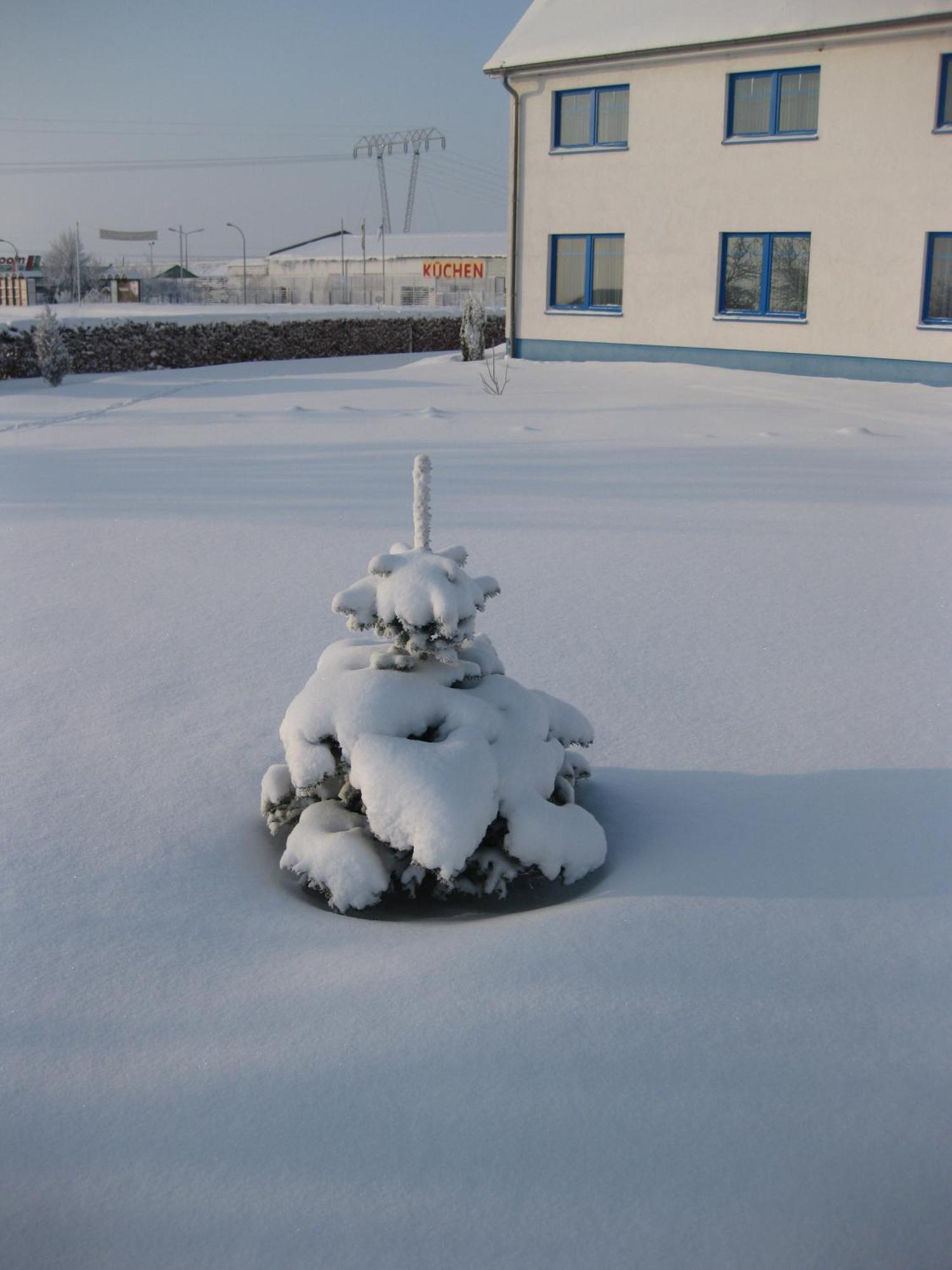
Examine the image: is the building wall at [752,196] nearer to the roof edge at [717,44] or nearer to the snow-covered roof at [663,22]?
the roof edge at [717,44]

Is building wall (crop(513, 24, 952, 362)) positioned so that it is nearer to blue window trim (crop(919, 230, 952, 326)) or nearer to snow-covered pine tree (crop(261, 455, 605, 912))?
blue window trim (crop(919, 230, 952, 326))

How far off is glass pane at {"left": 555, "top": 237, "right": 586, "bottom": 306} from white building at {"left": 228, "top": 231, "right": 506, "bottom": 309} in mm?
32594

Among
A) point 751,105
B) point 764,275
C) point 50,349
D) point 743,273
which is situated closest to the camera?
point 751,105

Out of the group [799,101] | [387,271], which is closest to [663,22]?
[799,101]

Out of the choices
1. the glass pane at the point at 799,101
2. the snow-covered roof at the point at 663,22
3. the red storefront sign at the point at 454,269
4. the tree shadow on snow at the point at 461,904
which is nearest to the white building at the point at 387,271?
the red storefront sign at the point at 454,269

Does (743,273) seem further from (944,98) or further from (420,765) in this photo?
(420,765)

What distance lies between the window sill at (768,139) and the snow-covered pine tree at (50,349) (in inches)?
466

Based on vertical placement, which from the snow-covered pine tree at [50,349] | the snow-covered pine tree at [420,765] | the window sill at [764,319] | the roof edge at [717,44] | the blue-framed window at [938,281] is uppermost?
the roof edge at [717,44]

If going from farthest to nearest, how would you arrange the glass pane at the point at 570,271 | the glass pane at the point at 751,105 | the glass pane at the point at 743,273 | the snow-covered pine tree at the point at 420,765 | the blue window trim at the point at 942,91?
the glass pane at the point at 570,271
the glass pane at the point at 743,273
the glass pane at the point at 751,105
the blue window trim at the point at 942,91
the snow-covered pine tree at the point at 420,765

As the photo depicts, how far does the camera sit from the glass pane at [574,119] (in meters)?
21.3

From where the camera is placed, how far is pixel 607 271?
2177cm

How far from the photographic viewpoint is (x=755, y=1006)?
9.87 feet

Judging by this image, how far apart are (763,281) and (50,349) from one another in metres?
12.3

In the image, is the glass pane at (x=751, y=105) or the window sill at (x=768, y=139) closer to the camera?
the window sill at (x=768, y=139)
